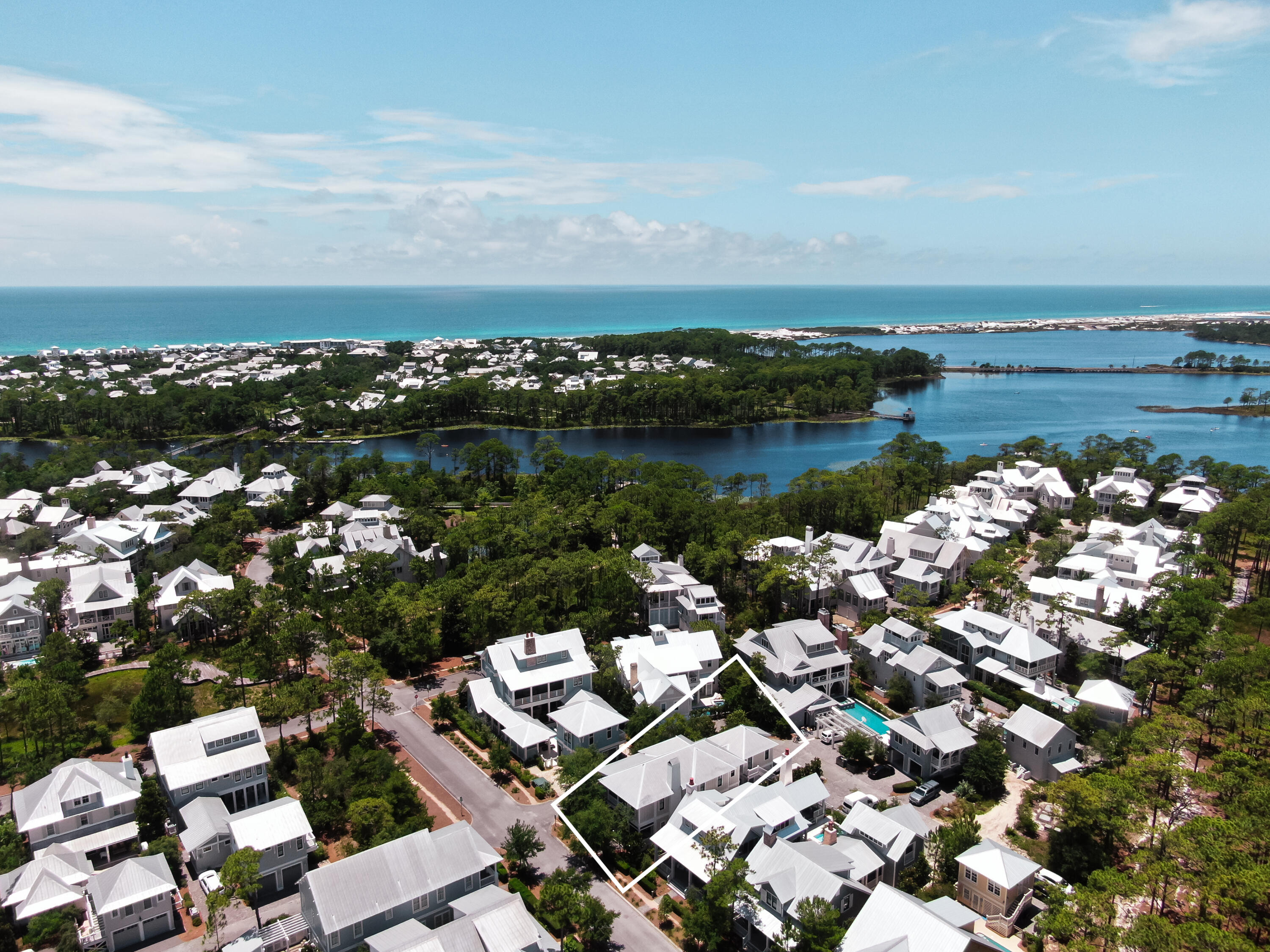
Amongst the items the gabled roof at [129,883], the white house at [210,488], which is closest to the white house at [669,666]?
the gabled roof at [129,883]

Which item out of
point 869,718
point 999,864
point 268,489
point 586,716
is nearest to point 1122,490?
point 869,718

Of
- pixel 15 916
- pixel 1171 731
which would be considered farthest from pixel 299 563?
pixel 1171 731

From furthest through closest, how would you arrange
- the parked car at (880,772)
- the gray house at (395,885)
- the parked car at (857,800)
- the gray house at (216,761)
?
the parked car at (880,772), the parked car at (857,800), the gray house at (216,761), the gray house at (395,885)

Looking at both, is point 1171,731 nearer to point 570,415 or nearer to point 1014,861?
point 1014,861

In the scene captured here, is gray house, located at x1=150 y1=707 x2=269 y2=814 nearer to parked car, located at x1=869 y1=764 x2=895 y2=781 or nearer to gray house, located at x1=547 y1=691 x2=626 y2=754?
gray house, located at x1=547 y1=691 x2=626 y2=754

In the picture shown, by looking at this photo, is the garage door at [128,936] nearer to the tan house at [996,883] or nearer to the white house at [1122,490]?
the tan house at [996,883]

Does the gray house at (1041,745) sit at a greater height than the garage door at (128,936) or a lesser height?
greater
